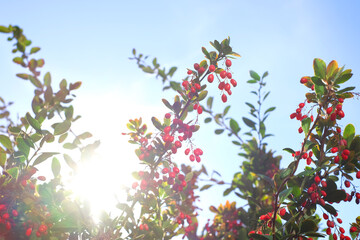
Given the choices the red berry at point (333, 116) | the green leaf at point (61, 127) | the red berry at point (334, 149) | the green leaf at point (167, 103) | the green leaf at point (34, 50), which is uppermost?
the green leaf at point (34, 50)

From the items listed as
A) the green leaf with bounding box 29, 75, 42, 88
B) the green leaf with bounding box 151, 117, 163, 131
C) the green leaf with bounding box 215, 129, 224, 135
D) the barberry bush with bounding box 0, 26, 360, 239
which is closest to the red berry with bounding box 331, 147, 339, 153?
the barberry bush with bounding box 0, 26, 360, 239

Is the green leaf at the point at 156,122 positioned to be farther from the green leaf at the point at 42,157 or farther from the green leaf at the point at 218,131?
the green leaf at the point at 218,131

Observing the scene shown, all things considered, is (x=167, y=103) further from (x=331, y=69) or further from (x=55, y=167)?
(x=331, y=69)

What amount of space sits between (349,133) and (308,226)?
3.37ft

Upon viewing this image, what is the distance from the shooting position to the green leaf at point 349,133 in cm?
258

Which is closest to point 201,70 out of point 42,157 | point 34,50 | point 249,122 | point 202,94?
point 202,94

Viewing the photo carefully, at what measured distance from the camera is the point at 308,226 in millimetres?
1989

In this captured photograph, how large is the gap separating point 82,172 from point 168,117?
0.94 meters

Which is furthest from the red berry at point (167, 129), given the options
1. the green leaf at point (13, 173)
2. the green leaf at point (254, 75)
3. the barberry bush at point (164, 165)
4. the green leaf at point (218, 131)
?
the green leaf at point (254, 75)

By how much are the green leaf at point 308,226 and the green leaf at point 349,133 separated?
37.7 inches

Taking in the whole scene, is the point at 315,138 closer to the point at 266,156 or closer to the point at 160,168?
the point at 160,168

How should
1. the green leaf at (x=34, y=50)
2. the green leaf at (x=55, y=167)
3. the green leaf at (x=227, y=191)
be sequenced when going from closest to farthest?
the green leaf at (x=55, y=167), the green leaf at (x=34, y=50), the green leaf at (x=227, y=191)

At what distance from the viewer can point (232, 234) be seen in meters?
4.34

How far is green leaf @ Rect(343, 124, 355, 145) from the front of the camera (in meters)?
2.58
